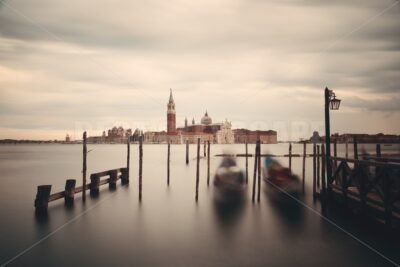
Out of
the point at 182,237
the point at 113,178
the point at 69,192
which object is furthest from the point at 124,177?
the point at 182,237

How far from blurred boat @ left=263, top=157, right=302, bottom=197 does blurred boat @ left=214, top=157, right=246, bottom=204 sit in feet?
5.13

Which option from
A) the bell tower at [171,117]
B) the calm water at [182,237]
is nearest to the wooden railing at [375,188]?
the calm water at [182,237]

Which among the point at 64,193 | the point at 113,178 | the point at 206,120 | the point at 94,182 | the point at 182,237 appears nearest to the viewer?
the point at 182,237

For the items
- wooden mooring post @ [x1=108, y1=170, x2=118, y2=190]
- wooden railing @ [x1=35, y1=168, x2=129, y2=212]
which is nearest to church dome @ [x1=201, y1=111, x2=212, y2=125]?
wooden mooring post @ [x1=108, y1=170, x2=118, y2=190]

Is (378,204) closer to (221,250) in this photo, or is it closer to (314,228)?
(314,228)

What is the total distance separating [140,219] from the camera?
449 inches

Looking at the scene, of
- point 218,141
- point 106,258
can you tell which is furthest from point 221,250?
point 218,141

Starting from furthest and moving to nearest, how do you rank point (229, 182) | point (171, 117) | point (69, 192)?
1. point (171, 117)
2. point (229, 182)
3. point (69, 192)

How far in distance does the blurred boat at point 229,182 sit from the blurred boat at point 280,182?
156 cm

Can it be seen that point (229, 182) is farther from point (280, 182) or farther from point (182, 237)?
point (182, 237)

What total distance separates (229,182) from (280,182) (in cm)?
313

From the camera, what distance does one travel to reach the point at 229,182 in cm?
2116

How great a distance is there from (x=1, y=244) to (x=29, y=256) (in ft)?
4.41

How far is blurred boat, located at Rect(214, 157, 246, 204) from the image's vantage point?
17.6m
